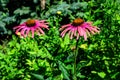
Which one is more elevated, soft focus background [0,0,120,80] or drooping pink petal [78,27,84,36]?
drooping pink petal [78,27,84,36]

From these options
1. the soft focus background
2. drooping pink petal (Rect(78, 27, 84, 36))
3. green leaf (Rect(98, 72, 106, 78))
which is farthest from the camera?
the soft focus background

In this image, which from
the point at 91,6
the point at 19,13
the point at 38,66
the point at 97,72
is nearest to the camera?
the point at 97,72

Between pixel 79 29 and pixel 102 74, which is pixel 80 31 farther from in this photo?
pixel 102 74

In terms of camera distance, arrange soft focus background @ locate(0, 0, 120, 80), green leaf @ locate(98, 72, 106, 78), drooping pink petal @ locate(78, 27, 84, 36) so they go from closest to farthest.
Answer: drooping pink petal @ locate(78, 27, 84, 36) → green leaf @ locate(98, 72, 106, 78) → soft focus background @ locate(0, 0, 120, 80)

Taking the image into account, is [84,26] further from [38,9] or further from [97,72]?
[38,9]

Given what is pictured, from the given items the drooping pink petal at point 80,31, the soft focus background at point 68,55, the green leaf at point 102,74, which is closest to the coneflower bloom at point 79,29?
the drooping pink petal at point 80,31

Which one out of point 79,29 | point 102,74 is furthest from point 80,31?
point 102,74

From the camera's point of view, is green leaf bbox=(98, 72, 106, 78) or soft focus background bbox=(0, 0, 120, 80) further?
soft focus background bbox=(0, 0, 120, 80)

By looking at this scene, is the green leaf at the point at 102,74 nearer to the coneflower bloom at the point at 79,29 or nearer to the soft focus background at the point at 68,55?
the soft focus background at the point at 68,55

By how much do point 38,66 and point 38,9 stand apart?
8.54ft

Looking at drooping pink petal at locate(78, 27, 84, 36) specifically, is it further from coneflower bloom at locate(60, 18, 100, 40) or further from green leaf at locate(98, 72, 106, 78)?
green leaf at locate(98, 72, 106, 78)

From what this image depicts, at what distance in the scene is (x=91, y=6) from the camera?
4.04 metres

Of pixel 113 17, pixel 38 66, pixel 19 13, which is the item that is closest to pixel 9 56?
pixel 38 66

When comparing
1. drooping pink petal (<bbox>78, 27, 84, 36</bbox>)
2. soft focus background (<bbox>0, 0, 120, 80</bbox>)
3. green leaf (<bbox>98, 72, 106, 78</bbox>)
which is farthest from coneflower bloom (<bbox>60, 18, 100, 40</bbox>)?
green leaf (<bbox>98, 72, 106, 78</bbox>)
